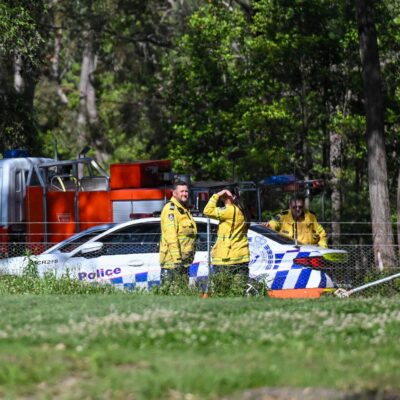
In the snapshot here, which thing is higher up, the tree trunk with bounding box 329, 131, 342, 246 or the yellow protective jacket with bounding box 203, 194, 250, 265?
the tree trunk with bounding box 329, 131, 342, 246

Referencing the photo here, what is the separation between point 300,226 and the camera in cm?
1650

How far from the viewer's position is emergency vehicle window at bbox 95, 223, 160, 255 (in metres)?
15.3

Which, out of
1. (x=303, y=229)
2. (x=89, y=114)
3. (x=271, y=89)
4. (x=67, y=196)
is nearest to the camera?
(x=303, y=229)

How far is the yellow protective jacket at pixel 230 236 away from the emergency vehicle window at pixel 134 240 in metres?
1.24

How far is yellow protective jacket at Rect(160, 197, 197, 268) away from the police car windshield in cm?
106

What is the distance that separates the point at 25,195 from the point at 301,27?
35.6 feet

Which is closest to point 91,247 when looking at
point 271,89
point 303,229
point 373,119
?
point 303,229

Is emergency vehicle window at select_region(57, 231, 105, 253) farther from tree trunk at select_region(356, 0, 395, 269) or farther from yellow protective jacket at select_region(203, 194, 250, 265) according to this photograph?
tree trunk at select_region(356, 0, 395, 269)

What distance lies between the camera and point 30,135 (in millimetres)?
30688

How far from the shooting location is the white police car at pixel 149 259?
14.3m

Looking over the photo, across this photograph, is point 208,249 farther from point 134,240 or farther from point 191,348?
point 191,348

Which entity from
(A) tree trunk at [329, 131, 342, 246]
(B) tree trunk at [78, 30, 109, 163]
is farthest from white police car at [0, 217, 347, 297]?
(B) tree trunk at [78, 30, 109, 163]

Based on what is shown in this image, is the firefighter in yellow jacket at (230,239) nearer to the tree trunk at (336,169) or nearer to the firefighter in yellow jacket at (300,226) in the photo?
the firefighter in yellow jacket at (300,226)

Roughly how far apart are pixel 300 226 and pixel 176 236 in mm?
3031
